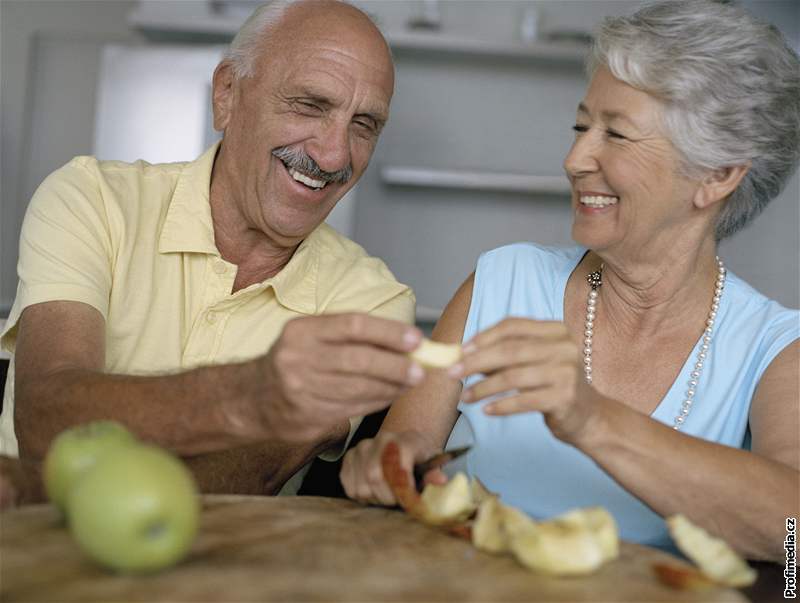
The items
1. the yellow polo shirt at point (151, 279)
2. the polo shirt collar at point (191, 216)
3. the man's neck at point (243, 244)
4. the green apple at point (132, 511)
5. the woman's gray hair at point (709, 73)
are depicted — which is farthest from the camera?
the man's neck at point (243, 244)

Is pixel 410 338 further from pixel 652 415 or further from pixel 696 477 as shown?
pixel 652 415

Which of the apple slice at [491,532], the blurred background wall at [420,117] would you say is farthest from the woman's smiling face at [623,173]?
the blurred background wall at [420,117]

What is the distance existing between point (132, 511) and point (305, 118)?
1.28 metres

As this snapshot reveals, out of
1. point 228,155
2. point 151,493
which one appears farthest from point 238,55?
point 151,493

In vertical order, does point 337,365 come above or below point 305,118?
below

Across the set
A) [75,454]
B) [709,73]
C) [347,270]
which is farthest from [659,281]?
[75,454]

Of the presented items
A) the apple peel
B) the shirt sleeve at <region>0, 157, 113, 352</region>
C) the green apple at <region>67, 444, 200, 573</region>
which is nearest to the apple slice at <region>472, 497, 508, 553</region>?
Result: the apple peel

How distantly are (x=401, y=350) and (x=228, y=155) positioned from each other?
1.10m

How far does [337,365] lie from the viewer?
109cm

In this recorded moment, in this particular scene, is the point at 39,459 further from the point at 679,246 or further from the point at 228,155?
the point at 679,246

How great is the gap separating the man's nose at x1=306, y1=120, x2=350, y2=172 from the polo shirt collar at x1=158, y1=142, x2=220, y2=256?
0.24 meters

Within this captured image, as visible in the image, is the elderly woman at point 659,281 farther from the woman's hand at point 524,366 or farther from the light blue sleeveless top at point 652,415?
the woman's hand at point 524,366

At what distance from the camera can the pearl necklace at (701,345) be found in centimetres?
176

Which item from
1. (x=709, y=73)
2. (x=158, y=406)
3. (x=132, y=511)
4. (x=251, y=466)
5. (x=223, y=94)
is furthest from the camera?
(x=223, y=94)
